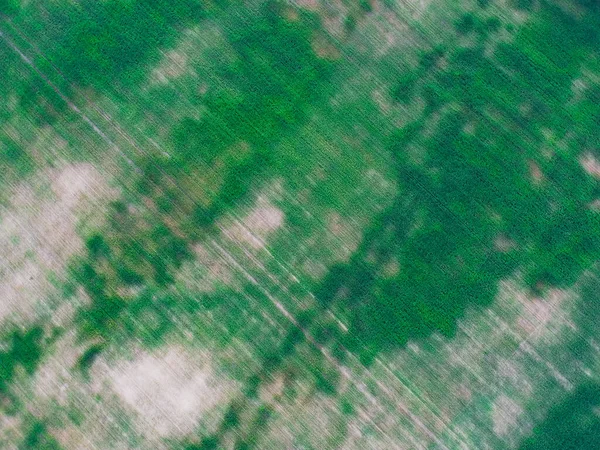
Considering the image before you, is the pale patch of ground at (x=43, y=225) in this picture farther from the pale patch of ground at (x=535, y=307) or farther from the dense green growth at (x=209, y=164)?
the pale patch of ground at (x=535, y=307)

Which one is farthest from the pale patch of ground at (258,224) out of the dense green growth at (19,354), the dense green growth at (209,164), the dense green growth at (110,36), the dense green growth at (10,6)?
the dense green growth at (10,6)

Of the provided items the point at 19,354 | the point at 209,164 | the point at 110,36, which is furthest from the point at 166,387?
the point at 110,36

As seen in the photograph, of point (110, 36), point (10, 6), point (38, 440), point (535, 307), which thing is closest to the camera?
point (38, 440)

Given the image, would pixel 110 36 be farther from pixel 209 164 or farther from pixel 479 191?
pixel 479 191

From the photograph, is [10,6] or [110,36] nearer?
[110,36]

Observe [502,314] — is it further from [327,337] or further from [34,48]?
[34,48]

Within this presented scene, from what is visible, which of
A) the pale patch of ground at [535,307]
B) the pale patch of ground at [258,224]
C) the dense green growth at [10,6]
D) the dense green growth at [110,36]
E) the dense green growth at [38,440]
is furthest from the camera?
the dense green growth at [10,6]

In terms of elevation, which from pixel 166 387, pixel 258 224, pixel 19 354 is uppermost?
pixel 258 224
